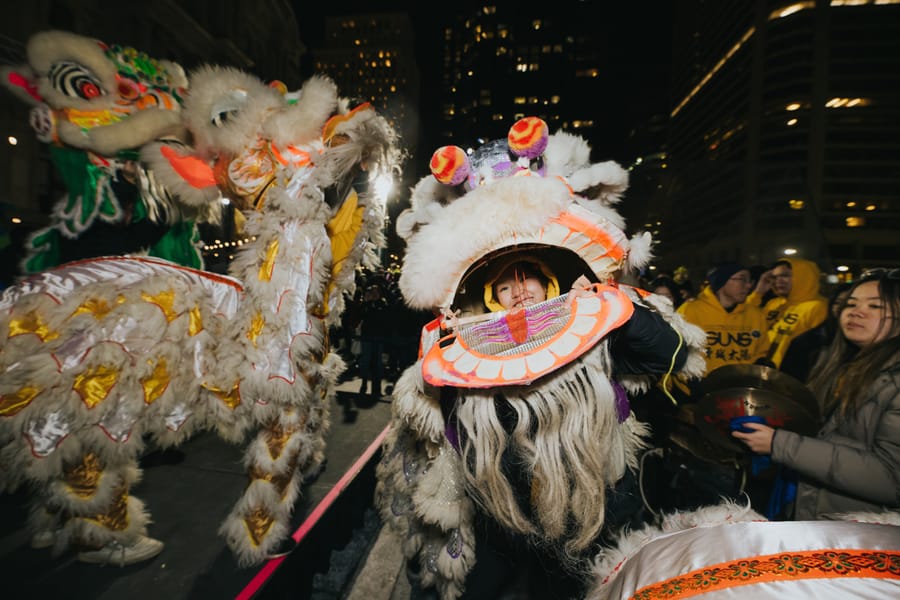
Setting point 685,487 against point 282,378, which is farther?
point 685,487

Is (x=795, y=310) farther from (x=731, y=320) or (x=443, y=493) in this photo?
(x=443, y=493)

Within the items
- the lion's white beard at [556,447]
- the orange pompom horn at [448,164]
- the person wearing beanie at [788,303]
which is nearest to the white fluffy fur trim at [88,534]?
the lion's white beard at [556,447]

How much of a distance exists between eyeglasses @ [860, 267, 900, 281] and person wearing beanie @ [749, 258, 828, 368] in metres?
1.45

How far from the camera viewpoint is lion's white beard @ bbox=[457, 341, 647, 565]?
3.53ft

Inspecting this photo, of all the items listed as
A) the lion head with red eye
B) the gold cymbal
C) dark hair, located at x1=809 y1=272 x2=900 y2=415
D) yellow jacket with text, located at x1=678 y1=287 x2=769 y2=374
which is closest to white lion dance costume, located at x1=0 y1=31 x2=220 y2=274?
the lion head with red eye

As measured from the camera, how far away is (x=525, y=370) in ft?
3.38

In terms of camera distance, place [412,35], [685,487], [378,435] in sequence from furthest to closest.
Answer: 1. [412,35]
2. [378,435]
3. [685,487]

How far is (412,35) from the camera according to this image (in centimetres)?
6581

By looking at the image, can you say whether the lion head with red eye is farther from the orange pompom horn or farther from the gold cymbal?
the gold cymbal

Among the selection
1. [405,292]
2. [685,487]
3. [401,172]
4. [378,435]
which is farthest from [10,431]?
[685,487]

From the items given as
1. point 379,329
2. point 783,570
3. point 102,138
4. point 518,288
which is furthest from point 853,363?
point 379,329

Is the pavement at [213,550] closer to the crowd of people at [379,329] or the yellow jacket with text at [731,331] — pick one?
the crowd of people at [379,329]

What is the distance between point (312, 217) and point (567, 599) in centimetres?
202

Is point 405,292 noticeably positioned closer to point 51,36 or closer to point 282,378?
point 282,378
